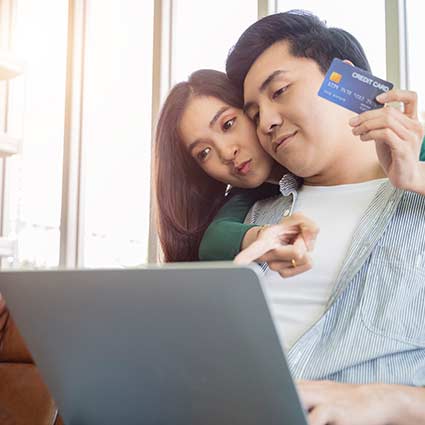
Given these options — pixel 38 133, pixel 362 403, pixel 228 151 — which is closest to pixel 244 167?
pixel 228 151

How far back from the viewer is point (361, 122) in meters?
1.12

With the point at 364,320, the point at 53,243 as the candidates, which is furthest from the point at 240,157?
the point at 53,243

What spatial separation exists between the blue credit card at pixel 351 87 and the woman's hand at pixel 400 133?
0.04ft

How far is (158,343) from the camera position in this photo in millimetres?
733

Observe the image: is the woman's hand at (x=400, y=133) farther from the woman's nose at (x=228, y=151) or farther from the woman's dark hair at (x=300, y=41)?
the woman's nose at (x=228, y=151)

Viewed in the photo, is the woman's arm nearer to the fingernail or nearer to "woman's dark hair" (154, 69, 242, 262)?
"woman's dark hair" (154, 69, 242, 262)

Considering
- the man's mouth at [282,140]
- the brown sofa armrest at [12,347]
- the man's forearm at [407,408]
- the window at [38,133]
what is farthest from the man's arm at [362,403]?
the window at [38,133]

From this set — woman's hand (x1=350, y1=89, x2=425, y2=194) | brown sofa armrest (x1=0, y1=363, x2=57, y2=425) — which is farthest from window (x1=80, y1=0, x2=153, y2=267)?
woman's hand (x1=350, y1=89, x2=425, y2=194)

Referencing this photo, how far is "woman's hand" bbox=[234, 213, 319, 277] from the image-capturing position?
1094 mm

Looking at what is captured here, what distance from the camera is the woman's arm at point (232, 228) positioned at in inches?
52.7

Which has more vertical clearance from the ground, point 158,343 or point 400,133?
point 400,133

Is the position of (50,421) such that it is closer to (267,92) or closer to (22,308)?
(22,308)

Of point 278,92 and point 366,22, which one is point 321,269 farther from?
point 366,22

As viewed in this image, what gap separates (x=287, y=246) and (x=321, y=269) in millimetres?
196
